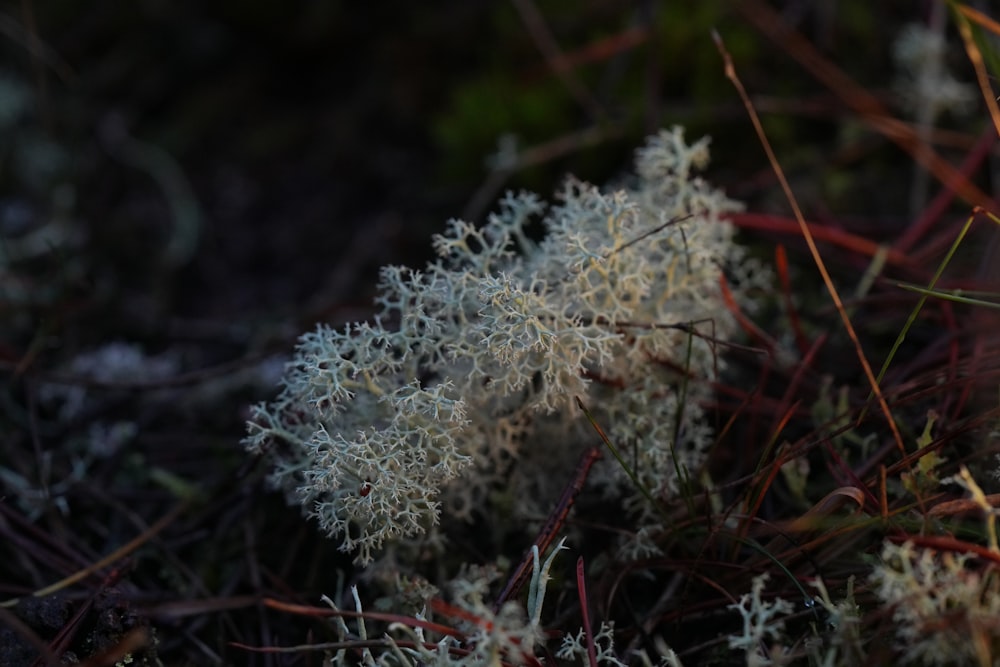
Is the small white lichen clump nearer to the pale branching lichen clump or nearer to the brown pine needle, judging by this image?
the brown pine needle

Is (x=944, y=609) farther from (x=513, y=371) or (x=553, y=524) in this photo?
(x=513, y=371)

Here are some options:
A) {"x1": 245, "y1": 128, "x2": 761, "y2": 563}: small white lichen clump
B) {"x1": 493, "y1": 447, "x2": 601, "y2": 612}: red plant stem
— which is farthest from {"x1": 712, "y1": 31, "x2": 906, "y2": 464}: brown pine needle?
{"x1": 493, "y1": 447, "x2": 601, "y2": 612}: red plant stem

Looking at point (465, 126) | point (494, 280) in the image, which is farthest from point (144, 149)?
point (494, 280)

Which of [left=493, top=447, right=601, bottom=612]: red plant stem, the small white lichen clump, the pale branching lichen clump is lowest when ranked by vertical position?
the pale branching lichen clump

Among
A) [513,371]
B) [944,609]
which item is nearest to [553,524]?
[513,371]

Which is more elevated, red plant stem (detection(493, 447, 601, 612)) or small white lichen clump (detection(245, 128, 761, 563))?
small white lichen clump (detection(245, 128, 761, 563))

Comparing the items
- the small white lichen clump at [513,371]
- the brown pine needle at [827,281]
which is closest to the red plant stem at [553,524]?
the small white lichen clump at [513,371]

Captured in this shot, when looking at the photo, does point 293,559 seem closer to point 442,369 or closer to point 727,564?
point 442,369
